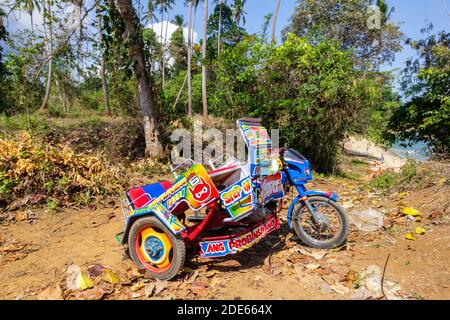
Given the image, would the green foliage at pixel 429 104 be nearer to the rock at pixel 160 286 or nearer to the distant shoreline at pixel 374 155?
the distant shoreline at pixel 374 155

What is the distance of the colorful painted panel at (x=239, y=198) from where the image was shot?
3670 mm

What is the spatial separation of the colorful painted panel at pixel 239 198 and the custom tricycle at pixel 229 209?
0.04 feet

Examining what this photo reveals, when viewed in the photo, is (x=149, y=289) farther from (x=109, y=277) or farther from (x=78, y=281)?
Answer: (x=78, y=281)

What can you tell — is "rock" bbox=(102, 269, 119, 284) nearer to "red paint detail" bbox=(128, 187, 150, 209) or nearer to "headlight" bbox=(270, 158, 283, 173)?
"red paint detail" bbox=(128, 187, 150, 209)

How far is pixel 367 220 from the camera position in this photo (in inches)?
196

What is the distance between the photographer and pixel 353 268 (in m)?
3.79

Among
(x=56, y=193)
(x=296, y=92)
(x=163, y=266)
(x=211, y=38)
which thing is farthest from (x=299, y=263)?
(x=211, y=38)

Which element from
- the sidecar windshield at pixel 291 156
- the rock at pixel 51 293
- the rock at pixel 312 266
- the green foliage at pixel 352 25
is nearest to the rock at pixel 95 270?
the rock at pixel 51 293

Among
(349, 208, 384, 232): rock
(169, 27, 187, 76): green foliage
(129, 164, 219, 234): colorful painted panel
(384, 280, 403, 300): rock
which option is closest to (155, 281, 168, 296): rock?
(129, 164, 219, 234): colorful painted panel

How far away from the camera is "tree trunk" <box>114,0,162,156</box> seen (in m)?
7.85

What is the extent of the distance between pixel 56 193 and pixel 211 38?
32114 millimetres
